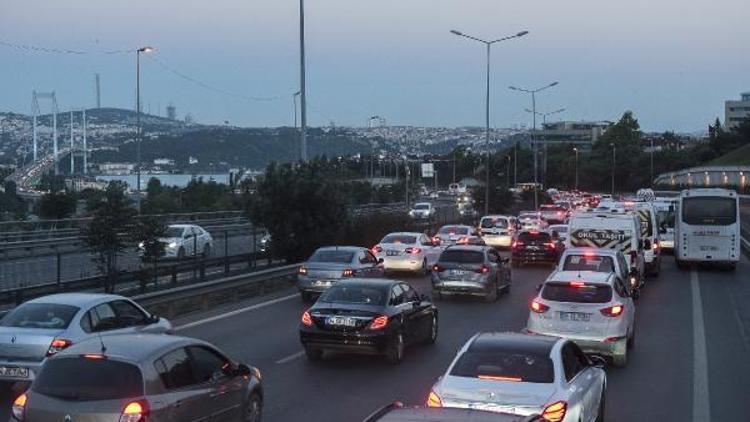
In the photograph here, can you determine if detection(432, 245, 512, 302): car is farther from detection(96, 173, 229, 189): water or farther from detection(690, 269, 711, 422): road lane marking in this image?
detection(96, 173, 229, 189): water

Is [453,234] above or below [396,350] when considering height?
above

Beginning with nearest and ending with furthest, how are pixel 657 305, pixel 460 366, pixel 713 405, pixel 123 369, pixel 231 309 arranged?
pixel 123 369
pixel 460 366
pixel 713 405
pixel 231 309
pixel 657 305

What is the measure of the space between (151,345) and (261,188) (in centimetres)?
2585

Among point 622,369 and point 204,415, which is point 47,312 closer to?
point 204,415

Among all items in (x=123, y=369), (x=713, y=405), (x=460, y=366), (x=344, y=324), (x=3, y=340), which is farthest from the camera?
(x=344, y=324)

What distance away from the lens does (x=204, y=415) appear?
29.1 feet

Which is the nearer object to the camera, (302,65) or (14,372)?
(14,372)

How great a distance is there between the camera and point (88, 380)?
8023 millimetres

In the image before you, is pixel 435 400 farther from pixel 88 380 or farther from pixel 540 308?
pixel 540 308

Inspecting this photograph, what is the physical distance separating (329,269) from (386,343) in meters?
9.17

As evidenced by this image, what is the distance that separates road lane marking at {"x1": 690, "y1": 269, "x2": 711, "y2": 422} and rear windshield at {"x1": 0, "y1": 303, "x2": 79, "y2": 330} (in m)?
8.05

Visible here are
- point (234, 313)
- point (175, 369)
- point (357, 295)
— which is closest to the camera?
point (175, 369)


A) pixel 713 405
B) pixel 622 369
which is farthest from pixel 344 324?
pixel 713 405

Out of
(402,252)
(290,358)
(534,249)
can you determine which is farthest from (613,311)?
(534,249)
